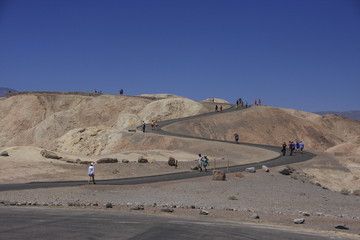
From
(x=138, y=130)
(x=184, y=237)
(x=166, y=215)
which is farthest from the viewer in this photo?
(x=138, y=130)

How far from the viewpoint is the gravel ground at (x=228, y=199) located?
1998 cm

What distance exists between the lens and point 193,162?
4150cm

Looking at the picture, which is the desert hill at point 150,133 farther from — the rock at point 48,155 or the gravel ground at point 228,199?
the gravel ground at point 228,199

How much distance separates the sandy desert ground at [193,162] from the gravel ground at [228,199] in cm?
5

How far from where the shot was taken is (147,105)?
294ft

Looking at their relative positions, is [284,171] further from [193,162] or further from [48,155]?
[48,155]

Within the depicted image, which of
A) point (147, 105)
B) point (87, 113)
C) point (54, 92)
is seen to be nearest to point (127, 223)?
point (147, 105)

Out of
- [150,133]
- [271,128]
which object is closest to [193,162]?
[150,133]

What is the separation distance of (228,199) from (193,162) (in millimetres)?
16224

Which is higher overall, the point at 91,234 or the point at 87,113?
the point at 87,113

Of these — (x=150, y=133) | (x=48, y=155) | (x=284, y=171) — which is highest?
(x=150, y=133)

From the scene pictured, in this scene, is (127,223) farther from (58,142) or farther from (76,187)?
(58,142)

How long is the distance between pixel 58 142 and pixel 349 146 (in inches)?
1563

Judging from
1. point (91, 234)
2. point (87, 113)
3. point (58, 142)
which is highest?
point (87, 113)
